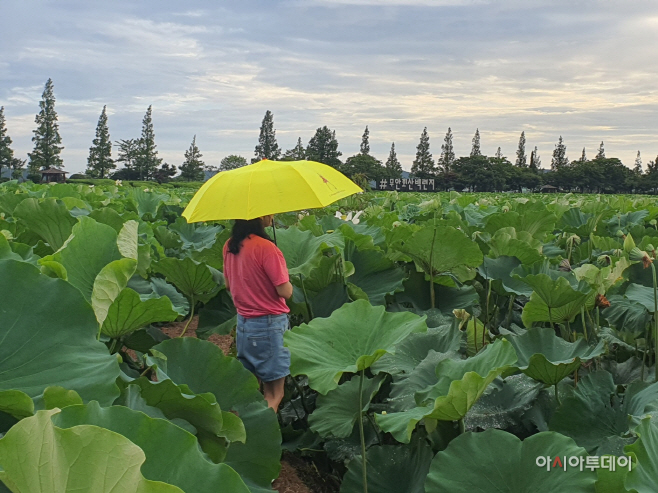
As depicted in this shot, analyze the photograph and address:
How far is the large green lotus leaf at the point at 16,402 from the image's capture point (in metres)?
0.74

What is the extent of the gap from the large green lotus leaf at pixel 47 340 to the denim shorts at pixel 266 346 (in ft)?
4.86

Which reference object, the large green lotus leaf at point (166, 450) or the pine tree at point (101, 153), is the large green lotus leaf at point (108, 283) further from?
the pine tree at point (101, 153)

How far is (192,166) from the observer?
60094 mm

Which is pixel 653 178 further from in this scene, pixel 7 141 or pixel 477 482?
pixel 477 482

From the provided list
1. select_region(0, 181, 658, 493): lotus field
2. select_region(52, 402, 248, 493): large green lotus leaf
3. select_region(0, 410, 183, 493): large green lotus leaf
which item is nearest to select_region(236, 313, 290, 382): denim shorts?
select_region(0, 181, 658, 493): lotus field

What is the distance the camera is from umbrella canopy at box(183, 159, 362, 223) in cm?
228

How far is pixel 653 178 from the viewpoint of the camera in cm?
5581

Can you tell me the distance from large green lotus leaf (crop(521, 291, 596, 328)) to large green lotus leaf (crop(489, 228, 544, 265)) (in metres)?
0.49

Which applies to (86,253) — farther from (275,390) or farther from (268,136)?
(268,136)

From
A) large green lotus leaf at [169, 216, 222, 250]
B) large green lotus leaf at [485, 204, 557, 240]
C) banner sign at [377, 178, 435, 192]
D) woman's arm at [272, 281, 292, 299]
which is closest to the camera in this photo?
woman's arm at [272, 281, 292, 299]

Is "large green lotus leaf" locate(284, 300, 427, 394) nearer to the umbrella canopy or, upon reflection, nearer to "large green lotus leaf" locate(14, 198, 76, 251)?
the umbrella canopy

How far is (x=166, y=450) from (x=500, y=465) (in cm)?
60

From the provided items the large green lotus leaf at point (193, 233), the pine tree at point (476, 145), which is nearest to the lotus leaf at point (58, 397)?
the large green lotus leaf at point (193, 233)

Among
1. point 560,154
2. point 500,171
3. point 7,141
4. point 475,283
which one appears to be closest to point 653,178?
point 500,171
